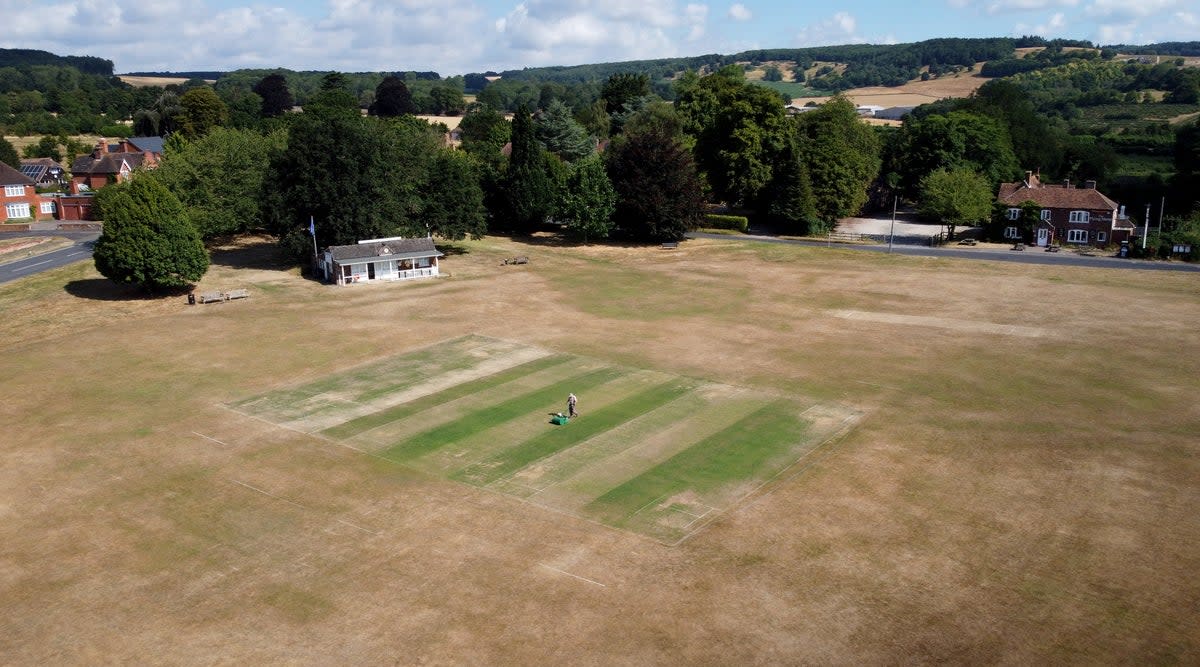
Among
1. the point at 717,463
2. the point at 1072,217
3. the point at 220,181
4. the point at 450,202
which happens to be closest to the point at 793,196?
the point at 1072,217

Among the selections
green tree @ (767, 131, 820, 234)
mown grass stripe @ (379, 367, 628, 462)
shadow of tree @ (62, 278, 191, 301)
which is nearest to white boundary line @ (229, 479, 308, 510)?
mown grass stripe @ (379, 367, 628, 462)

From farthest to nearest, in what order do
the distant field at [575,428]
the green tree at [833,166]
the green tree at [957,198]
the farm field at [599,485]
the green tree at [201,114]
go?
the green tree at [201,114], the green tree at [833,166], the green tree at [957,198], the distant field at [575,428], the farm field at [599,485]

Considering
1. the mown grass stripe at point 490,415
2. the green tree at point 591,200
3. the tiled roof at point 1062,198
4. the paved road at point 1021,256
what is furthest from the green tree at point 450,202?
the tiled roof at point 1062,198

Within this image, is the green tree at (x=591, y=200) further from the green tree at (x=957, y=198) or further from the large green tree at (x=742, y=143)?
the green tree at (x=957, y=198)

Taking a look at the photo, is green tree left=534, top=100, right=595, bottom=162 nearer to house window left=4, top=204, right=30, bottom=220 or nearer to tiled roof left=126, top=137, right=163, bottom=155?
tiled roof left=126, top=137, right=163, bottom=155

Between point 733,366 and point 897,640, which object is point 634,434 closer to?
point 733,366

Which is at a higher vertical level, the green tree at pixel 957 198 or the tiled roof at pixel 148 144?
the tiled roof at pixel 148 144
